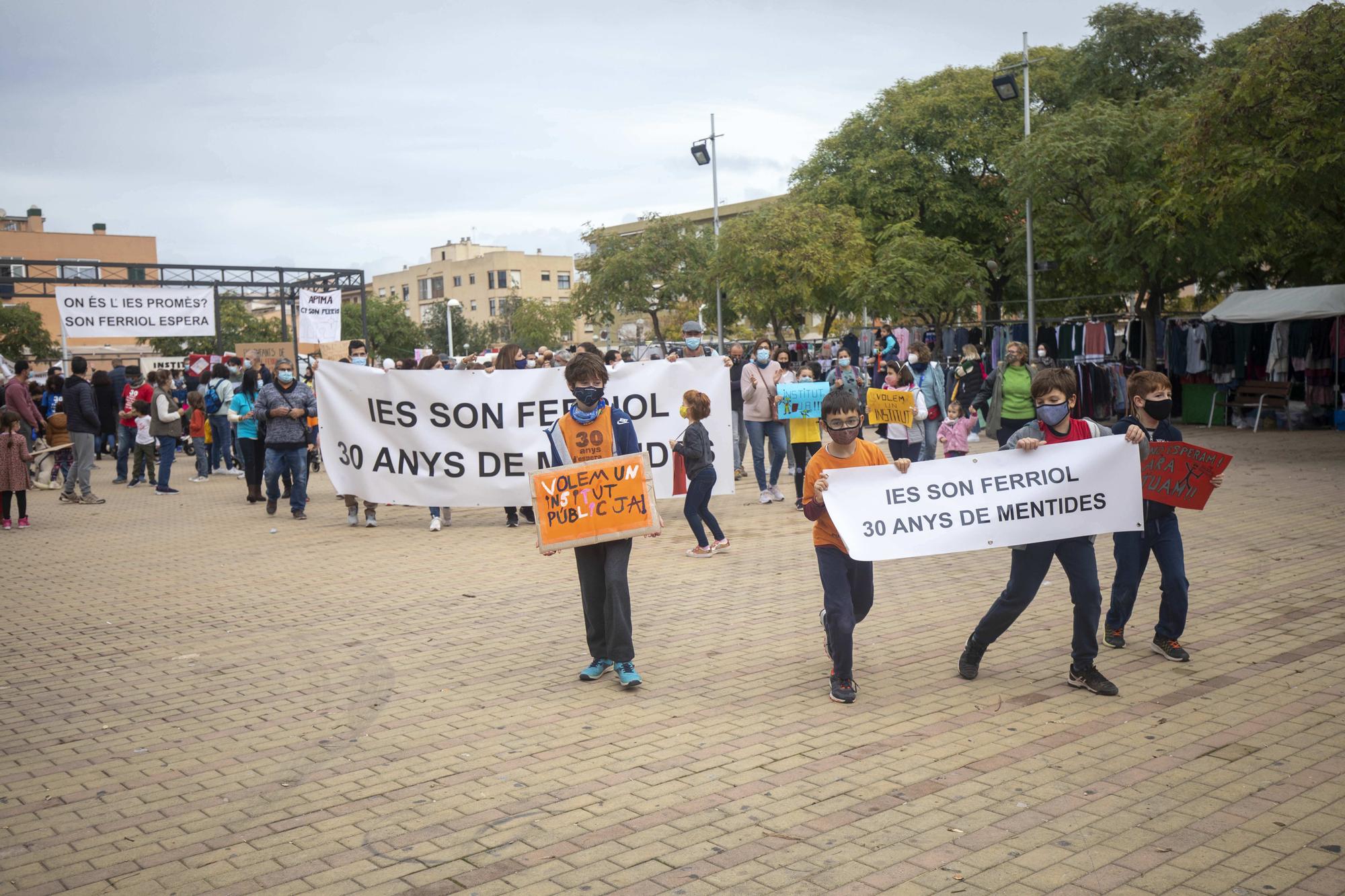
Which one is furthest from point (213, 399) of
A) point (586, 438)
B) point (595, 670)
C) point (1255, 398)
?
point (1255, 398)

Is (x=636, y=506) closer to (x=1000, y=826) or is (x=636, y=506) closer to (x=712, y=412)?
(x=1000, y=826)

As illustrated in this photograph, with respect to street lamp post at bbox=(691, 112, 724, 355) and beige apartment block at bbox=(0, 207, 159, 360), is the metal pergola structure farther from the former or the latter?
beige apartment block at bbox=(0, 207, 159, 360)

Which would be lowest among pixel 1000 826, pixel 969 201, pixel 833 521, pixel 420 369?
pixel 1000 826

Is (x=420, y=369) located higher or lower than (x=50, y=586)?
higher

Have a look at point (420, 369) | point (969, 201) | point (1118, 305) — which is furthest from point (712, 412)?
point (969, 201)

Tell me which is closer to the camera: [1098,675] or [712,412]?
[1098,675]

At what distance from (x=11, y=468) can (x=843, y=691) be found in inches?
503

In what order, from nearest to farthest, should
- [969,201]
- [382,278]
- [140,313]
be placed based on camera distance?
1. [140,313]
2. [969,201]
3. [382,278]

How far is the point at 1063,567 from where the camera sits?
21.1 ft

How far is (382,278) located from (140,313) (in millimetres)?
126526

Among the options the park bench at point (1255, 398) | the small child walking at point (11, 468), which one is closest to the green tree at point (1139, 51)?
the park bench at point (1255, 398)

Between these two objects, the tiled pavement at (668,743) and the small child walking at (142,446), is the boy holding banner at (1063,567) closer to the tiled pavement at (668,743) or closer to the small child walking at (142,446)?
the tiled pavement at (668,743)

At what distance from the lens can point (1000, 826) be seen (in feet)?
15.0

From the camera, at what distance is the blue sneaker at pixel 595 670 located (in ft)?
22.7
